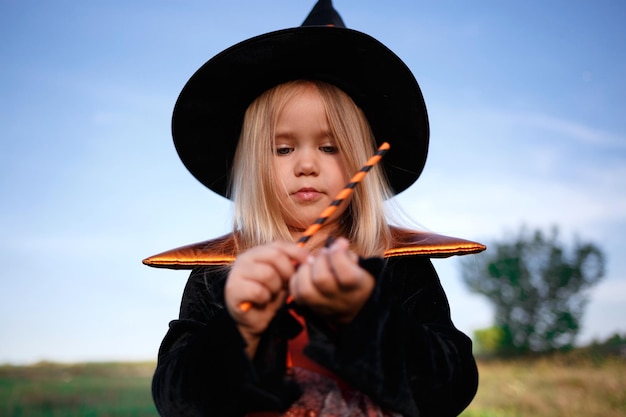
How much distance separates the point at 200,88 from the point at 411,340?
3.71 ft

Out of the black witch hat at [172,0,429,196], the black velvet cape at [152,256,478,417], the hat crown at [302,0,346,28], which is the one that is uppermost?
the hat crown at [302,0,346,28]

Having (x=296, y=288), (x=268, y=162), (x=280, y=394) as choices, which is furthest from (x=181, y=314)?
(x=296, y=288)

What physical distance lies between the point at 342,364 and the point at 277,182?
0.81 metres

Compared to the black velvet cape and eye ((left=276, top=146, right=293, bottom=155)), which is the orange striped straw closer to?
the black velvet cape

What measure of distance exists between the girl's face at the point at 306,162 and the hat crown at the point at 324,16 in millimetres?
375

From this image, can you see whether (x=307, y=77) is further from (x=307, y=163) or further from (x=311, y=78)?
(x=307, y=163)

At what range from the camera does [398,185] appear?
2166 millimetres

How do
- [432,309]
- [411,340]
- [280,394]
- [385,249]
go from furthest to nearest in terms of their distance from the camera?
1. [385,249]
2. [432,309]
3. [411,340]
4. [280,394]

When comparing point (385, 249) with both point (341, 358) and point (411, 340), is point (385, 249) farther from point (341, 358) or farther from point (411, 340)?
point (341, 358)

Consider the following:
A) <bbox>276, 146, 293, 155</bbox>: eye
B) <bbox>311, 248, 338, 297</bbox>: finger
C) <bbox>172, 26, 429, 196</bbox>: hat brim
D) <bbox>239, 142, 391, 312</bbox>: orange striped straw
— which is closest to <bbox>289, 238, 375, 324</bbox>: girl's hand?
<bbox>311, 248, 338, 297</bbox>: finger

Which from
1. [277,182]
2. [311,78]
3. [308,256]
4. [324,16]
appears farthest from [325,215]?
[324,16]

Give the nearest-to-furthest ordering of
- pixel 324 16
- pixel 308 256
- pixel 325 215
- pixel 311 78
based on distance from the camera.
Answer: pixel 308 256, pixel 325 215, pixel 311 78, pixel 324 16

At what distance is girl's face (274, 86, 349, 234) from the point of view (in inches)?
70.2

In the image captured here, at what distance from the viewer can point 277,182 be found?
6.02 ft
